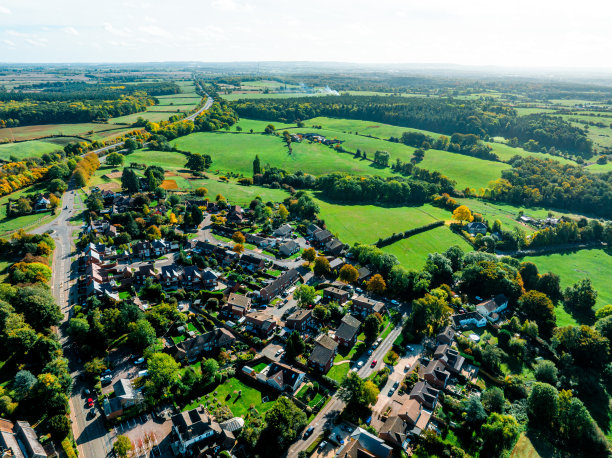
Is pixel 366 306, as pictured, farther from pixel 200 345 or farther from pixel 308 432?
pixel 200 345

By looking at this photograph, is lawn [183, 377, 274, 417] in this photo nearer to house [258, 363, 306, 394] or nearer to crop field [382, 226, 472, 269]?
house [258, 363, 306, 394]

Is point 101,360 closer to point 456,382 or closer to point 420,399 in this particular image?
point 420,399

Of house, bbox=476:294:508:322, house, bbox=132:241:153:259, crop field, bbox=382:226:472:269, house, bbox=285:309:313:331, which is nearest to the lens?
house, bbox=285:309:313:331

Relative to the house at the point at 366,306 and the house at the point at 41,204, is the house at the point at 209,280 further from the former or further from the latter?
the house at the point at 41,204

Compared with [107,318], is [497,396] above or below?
below

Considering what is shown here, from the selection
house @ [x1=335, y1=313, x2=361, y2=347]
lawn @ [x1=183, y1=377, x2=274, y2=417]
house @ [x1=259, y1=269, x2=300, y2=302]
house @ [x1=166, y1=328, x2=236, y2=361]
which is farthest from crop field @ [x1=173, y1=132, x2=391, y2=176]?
lawn @ [x1=183, y1=377, x2=274, y2=417]

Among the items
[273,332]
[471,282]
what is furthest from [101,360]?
[471,282]
